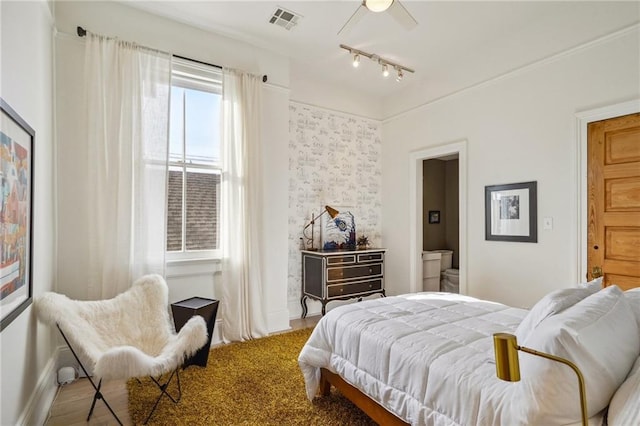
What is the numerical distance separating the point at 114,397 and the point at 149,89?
2.49m

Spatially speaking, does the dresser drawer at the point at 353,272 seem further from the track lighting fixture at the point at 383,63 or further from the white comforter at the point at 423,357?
the track lighting fixture at the point at 383,63

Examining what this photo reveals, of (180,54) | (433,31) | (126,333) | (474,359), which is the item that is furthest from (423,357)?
(180,54)

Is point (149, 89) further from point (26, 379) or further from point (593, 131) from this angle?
point (593, 131)

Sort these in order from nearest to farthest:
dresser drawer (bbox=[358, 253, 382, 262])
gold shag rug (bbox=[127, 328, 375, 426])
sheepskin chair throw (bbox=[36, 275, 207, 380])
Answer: sheepskin chair throw (bbox=[36, 275, 207, 380]) → gold shag rug (bbox=[127, 328, 375, 426]) → dresser drawer (bbox=[358, 253, 382, 262])

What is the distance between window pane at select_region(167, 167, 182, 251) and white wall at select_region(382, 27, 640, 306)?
121 inches

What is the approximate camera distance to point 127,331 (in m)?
2.38

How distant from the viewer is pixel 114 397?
Result: 2.34 metres

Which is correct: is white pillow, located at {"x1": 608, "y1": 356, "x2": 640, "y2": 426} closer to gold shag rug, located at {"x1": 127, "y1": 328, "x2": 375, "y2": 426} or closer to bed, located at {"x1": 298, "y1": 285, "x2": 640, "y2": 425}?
bed, located at {"x1": 298, "y1": 285, "x2": 640, "y2": 425}

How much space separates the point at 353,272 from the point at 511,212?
188 centimetres

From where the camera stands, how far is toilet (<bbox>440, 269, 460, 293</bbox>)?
199 inches

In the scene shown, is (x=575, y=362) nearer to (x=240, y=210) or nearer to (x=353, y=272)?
(x=240, y=210)

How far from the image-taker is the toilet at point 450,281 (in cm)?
506

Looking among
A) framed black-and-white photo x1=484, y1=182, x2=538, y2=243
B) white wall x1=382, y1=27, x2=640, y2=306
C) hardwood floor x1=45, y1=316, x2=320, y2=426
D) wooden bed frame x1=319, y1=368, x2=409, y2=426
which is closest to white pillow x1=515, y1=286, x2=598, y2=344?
wooden bed frame x1=319, y1=368, x2=409, y2=426

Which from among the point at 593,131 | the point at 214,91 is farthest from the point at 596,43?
the point at 214,91
